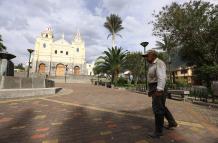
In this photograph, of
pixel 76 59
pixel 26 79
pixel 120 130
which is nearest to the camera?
pixel 120 130

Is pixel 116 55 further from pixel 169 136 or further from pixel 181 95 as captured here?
pixel 169 136

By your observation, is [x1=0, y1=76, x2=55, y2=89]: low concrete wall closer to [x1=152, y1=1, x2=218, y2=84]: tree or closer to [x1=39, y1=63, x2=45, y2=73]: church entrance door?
[x1=152, y1=1, x2=218, y2=84]: tree

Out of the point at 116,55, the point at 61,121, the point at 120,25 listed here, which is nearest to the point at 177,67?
the point at 120,25

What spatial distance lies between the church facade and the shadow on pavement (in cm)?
4813

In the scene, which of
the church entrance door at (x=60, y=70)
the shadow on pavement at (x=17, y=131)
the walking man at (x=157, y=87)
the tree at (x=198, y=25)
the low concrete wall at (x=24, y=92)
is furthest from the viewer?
the church entrance door at (x=60, y=70)

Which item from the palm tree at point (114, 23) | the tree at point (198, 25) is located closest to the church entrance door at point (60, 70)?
the palm tree at point (114, 23)

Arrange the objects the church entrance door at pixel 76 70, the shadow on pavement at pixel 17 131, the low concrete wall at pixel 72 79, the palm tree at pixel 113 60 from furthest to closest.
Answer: the church entrance door at pixel 76 70 → the low concrete wall at pixel 72 79 → the palm tree at pixel 113 60 → the shadow on pavement at pixel 17 131

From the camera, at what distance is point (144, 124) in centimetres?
482

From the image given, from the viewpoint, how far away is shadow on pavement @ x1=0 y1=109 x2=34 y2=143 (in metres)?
3.52

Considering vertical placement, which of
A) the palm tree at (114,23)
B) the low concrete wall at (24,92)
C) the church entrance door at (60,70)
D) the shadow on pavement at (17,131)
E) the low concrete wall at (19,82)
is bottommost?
the shadow on pavement at (17,131)

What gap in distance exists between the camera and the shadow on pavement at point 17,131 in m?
3.52

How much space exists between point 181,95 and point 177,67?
1679 inches

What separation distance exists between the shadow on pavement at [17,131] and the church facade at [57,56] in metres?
48.1

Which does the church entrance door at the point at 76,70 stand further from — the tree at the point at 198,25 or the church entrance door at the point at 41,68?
the tree at the point at 198,25
